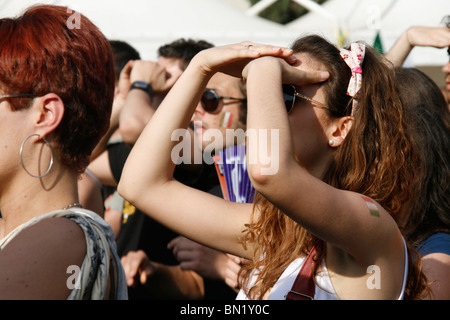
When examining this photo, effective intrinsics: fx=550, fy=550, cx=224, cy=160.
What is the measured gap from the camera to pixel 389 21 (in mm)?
7613

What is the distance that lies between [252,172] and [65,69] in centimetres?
81

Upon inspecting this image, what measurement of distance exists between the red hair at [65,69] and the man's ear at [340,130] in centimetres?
83

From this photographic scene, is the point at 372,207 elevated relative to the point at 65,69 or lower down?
lower down

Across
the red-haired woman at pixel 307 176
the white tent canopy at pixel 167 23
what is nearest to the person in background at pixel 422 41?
the red-haired woman at pixel 307 176

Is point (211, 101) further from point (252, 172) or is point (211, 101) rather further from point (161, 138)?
point (252, 172)

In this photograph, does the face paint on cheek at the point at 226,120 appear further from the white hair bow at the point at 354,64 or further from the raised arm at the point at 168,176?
the white hair bow at the point at 354,64

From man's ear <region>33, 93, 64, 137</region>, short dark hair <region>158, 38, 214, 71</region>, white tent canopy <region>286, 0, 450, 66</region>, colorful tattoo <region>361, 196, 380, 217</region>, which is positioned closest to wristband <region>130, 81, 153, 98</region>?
short dark hair <region>158, 38, 214, 71</region>

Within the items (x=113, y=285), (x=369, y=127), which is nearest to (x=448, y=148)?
(x=369, y=127)

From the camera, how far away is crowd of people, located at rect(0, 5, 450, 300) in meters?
1.55

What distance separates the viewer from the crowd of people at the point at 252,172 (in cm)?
155

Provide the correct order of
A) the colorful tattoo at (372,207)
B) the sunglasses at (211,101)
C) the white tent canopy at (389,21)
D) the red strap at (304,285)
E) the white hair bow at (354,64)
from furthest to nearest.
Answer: the white tent canopy at (389,21) < the sunglasses at (211,101) < the white hair bow at (354,64) < the red strap at (304,285) < the colorful tattoo at (372,207)

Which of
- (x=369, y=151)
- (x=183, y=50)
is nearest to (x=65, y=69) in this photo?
(x=369, y=151)

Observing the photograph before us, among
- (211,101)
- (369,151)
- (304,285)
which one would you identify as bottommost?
(211,101)
